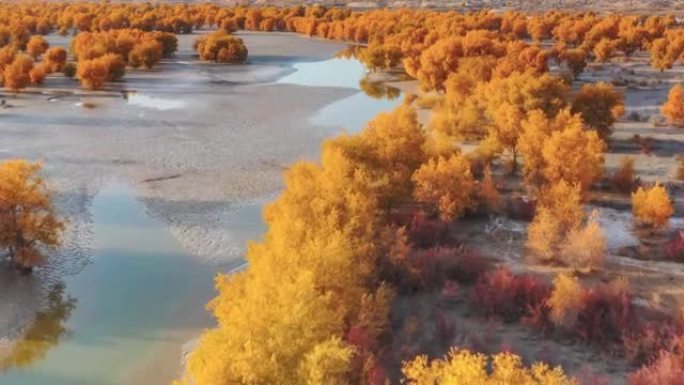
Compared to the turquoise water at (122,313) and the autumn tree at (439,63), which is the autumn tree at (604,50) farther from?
the turquoise water at (122,313)

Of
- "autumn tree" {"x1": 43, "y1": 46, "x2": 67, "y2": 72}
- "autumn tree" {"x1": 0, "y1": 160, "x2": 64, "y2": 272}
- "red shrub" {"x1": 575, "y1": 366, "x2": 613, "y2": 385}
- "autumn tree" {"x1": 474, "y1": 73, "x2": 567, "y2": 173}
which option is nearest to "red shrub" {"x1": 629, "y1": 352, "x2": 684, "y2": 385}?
"red shrub" {"x1": 575, "y1": 366, "x2": 613, "y2": 385}

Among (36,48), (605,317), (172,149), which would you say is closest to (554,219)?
(605,317)

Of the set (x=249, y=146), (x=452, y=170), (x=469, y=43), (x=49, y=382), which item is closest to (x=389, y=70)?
(x=469, y=43)

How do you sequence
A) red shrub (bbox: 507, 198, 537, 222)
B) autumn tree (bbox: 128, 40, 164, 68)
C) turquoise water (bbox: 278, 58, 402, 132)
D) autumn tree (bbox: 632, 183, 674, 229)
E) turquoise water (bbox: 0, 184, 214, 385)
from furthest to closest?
autumn tree (bbox: 128, 40, 164, 68) → turquoise water (bbox: 278, 58, 402, 132) → red shrub (bbox: 507, 198, 537, 222) → autumn tree (bbox: 632, 183, 674, 229) → turquoise water (bbox: 0, 184, 214, 385)

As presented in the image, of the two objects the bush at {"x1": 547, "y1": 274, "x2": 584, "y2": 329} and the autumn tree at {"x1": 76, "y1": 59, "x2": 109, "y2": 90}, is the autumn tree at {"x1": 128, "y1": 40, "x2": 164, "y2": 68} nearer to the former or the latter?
the autumn tree at {"x1": 76, "y1": 59, "x2": 109, "y2": 90}

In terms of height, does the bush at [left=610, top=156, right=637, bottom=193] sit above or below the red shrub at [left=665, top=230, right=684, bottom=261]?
above

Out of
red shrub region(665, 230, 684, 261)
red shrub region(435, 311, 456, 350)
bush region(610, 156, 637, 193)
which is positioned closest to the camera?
red shrub region(435, 311, 456, 350)

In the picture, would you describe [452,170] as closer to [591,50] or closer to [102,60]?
[102,60]

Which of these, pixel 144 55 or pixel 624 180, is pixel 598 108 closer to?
pixel 624 180
